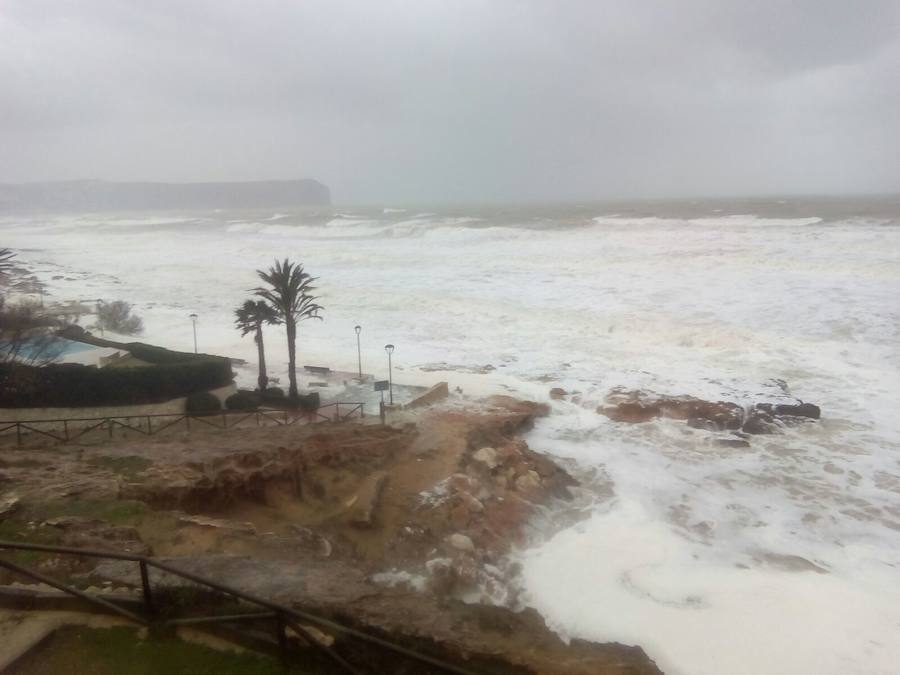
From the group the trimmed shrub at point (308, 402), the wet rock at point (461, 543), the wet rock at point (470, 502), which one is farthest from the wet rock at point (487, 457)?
the trimmed shrub at point (308, 402)

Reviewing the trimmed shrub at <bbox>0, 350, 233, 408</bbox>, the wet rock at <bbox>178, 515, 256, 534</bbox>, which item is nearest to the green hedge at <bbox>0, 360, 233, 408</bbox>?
the trimmed shrub at <bbox>0, 350, 233, 408</bbox>

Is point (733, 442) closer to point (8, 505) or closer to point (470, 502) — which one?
point (470, 502)

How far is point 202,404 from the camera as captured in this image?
1856cm

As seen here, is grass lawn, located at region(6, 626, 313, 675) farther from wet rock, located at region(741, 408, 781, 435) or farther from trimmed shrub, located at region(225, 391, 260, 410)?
wet rock, located at region(741, 408, 781, 435)

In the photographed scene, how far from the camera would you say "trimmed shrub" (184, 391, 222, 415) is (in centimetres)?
1836

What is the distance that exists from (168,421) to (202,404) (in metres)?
1.11

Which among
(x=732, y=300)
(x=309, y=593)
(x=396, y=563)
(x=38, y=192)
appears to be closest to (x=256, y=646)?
(x=309, y=593)

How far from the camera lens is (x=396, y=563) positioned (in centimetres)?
1116

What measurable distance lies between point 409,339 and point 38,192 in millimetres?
212250

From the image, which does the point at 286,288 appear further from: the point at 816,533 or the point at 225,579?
the point at 816,533

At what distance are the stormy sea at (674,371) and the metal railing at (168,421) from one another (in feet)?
14.7

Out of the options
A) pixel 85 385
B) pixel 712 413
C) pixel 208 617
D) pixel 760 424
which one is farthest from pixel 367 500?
pixel 760 424

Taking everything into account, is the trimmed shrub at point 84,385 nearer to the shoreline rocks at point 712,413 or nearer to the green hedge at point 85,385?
the green hedge at point 85,385

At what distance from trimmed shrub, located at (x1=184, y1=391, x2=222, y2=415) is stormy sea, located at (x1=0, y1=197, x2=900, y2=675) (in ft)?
12.7
